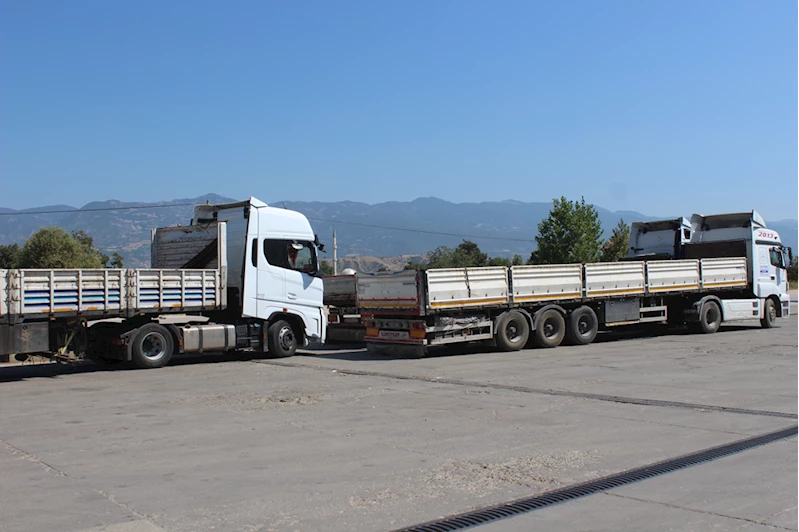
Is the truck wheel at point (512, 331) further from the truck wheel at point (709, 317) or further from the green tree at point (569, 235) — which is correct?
the green tree at point (569, 235)

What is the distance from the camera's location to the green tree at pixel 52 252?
55.4m

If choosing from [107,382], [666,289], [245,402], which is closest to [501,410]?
[245,402]

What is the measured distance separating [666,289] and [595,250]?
143 feet

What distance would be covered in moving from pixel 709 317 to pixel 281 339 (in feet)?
45.6

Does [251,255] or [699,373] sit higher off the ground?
[251,255]

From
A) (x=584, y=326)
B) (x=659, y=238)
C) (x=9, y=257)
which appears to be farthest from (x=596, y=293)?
(x=9, y=257)

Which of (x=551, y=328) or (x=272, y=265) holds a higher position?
(x=272, y=265)

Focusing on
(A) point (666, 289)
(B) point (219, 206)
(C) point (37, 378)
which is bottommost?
(C) point (37, 378)

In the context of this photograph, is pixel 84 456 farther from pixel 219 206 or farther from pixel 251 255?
pixel 219 206

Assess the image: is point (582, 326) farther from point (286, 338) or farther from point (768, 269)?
point (768, 269)

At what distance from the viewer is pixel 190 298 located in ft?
55.1

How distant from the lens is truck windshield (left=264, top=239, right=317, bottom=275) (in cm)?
1827

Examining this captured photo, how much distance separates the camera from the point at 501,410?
34.5ft

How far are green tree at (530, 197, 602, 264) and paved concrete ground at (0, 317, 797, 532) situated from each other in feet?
162
